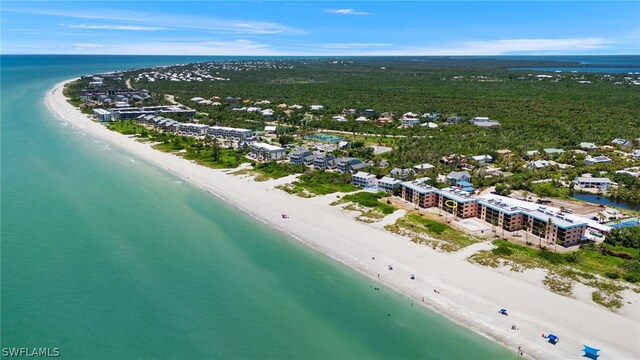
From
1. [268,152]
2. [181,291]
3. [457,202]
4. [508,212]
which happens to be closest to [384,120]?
[268,152]

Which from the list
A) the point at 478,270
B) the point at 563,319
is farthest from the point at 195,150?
the point at 563,319

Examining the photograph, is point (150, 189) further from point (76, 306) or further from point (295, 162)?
point (76, 306)

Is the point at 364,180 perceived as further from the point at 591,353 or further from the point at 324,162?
the point at 591,353

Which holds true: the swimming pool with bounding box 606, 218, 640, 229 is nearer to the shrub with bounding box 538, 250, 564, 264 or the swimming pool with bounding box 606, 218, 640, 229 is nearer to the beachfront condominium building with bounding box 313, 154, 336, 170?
the shrub with bounding box 538, 250, 564, 264

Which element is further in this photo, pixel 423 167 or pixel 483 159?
pixel 483 159

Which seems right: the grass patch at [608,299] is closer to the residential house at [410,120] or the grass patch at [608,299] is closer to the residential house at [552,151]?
the residential house at [552,151]

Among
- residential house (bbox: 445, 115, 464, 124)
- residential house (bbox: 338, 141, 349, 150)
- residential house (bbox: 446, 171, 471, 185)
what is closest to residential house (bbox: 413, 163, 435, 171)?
residential house (bbox: 446, 171, 471, 185)

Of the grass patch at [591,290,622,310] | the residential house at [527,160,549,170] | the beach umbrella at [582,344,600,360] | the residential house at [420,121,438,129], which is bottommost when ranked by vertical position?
the beach umbrella at [582,344,600,360]
